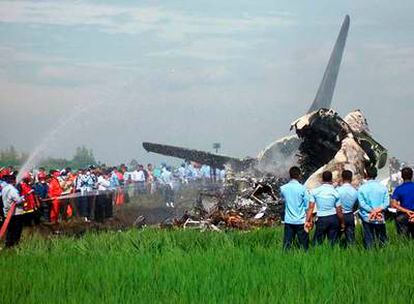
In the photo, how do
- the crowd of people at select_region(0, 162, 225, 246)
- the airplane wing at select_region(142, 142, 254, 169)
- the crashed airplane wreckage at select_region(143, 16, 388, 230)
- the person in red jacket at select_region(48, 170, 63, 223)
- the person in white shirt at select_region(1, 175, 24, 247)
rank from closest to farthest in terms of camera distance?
the person in white shirt at select_region(1, 175, 24, 247) → the crowd of people at select_region(0, 162, 225, 246) → the crashed airplane wreckage at select_region(143, 16, 388, 230) → the person in red jacket at select_region(48, 170, 63, 223) → the airplane wing at select_region(142, 142, 254, 169)

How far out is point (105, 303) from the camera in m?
9.78

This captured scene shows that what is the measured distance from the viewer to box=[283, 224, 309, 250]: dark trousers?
1523 centimetres

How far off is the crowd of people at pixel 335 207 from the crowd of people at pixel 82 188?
6628 mm

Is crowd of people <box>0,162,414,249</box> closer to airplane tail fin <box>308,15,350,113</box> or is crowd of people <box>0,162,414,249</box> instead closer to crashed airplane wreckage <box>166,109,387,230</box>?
crashed airplane wreckage <box>166,109,387,230</box>

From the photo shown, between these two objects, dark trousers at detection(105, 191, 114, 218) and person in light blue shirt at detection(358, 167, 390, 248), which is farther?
dark trousers at detection(105, 191, 114, 218)

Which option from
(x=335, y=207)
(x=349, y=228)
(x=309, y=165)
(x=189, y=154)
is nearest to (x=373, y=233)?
(x=349, y=228)

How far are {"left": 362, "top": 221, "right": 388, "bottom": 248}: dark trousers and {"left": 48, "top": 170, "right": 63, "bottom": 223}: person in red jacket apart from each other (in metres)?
11.8

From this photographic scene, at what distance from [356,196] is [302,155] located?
14.4 m

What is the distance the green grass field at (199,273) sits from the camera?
10.3 metres

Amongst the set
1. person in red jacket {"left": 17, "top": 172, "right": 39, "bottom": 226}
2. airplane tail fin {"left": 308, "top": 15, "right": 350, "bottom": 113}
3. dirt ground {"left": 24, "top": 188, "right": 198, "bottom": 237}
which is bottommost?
dirt ground {"left": 24, "top": 188, "right": 198, "bottom": 237}

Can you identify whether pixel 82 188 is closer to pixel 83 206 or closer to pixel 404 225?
pixel 83 206

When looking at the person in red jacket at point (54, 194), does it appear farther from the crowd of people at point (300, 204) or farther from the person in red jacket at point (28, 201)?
the person in red jacket at point (28, 201)

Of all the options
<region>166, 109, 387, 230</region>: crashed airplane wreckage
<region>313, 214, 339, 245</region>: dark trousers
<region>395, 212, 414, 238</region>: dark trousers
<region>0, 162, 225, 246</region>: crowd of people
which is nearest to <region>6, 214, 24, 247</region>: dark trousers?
<region>0, 162, 225, 246</region>: crowd of people

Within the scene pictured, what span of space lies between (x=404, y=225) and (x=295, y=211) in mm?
2085
